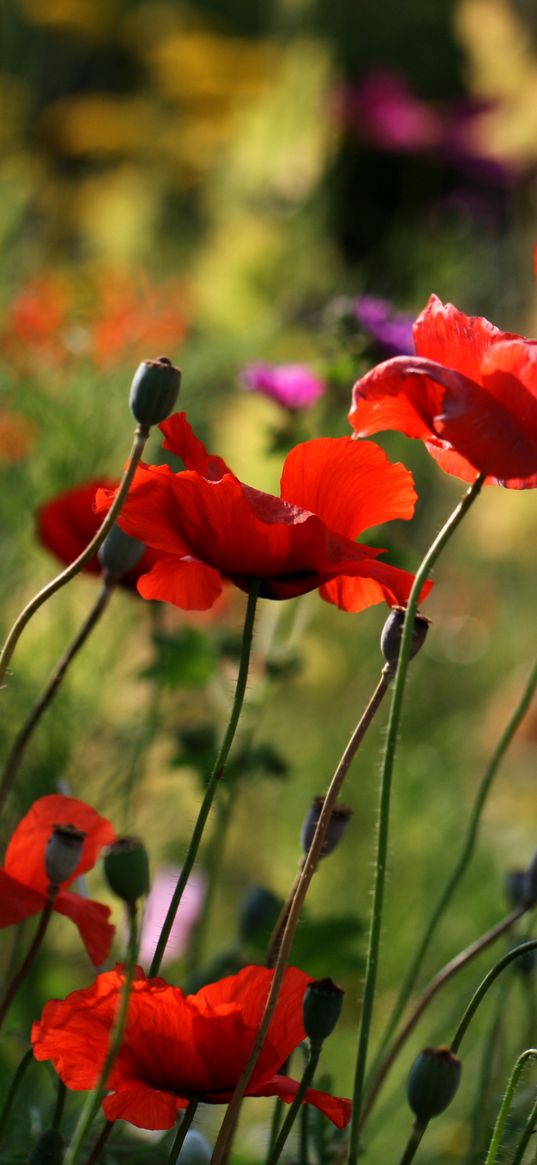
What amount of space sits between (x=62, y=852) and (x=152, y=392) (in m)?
0.08

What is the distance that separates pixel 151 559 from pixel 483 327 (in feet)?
0.39

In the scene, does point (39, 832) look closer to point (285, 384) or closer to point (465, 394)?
point (465, 394)

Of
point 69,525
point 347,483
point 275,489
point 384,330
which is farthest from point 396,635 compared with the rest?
point 275,489

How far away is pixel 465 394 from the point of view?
0.24 meters

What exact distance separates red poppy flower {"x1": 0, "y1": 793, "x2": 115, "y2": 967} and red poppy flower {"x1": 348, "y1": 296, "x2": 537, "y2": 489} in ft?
0.31

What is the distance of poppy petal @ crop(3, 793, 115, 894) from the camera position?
0.28 meters

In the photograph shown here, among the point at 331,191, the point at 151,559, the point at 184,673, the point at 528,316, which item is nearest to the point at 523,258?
the point at 528,316

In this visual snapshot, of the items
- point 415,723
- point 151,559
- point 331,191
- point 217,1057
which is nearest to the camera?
point 217,1057

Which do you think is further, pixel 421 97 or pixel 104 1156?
pixel 421 97

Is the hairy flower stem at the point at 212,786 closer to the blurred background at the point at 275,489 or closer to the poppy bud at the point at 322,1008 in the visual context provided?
the poppy bud at the point at 322,1008

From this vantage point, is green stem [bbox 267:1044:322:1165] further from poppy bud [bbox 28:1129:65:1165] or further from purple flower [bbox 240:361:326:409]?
purple flower [bbox 240:361:326:409]

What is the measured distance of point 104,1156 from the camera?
311mm

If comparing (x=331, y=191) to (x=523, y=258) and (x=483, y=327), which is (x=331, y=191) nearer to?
(x=523, y=258)

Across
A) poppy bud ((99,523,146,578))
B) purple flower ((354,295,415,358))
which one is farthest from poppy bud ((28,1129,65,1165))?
purple flower ((354,295,415,358))
